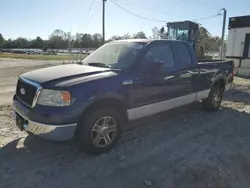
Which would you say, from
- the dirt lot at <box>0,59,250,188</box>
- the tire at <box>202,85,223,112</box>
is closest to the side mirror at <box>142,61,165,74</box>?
the dirt lot at <box>0,59,250,188</box>

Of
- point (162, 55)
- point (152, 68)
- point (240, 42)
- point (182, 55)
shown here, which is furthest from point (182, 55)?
point (240, 42)

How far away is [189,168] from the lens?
12.6 ft

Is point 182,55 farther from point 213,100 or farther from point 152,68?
point 213,100

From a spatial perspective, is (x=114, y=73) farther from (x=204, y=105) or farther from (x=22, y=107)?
(x=204, y=105)

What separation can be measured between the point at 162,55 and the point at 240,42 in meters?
14.5

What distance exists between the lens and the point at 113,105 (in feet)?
14.0

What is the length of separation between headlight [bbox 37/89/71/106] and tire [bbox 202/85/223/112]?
14.4 feet

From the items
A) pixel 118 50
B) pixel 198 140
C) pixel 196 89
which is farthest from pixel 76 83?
pixel 196 89

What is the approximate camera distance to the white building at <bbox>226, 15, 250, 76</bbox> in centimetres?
1666

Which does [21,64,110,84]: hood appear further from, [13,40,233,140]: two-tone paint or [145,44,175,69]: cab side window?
[145,44,175,69]: cab side window

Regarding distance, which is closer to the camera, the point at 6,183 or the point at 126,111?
the point at 6,183

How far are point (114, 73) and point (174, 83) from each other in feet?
5.23

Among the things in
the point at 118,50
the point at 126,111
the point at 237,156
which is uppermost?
the point at 118,50

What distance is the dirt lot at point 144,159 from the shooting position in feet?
11.3
